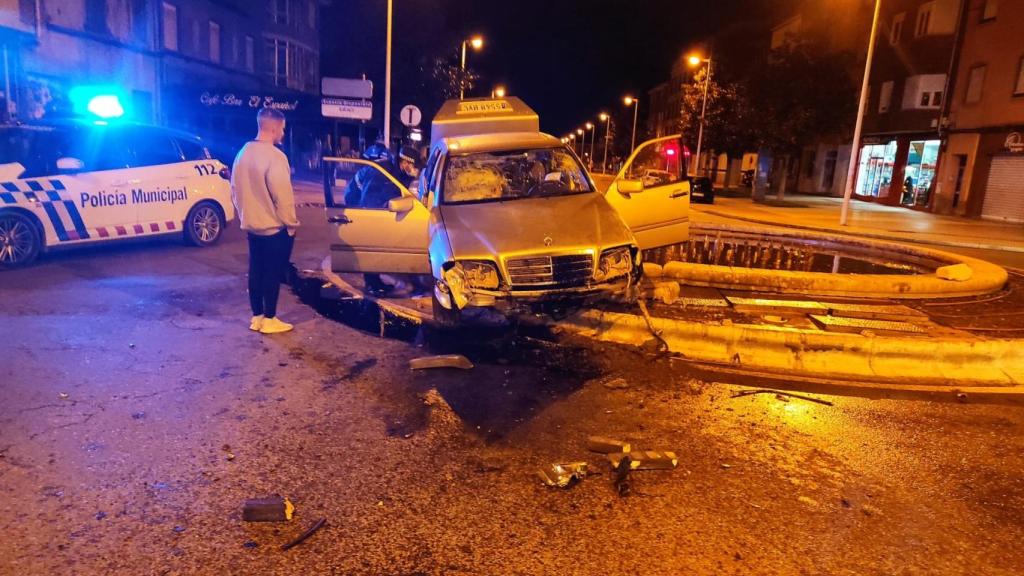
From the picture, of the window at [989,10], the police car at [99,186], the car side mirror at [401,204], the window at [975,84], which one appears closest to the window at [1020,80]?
the window at [975,84]

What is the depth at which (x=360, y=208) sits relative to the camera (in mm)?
7648

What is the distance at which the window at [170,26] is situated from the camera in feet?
86.1

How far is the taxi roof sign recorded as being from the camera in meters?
10.2

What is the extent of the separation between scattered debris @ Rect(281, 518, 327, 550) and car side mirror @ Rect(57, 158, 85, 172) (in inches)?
315

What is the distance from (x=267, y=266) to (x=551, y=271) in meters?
2.83

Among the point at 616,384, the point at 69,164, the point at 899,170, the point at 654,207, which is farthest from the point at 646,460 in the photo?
the point at 899,170

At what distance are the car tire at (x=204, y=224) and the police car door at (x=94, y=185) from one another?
3.20 feet

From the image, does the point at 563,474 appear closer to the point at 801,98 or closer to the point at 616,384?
the point at 616,384

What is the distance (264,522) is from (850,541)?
2968 millimetres

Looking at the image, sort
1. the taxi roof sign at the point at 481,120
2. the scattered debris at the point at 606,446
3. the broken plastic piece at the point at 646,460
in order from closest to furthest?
the broken plastic piece at the point at 646,460
the scattered debris at the point at 606,446
the taxi roof sign at the point at 481,120

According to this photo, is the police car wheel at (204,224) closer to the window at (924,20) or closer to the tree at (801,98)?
the tree at (801,98)

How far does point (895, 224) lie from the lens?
2194 centimetres

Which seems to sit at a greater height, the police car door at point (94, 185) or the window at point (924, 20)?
the window at point (924, 20)

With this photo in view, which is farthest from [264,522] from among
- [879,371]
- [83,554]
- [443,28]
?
[443,28]
